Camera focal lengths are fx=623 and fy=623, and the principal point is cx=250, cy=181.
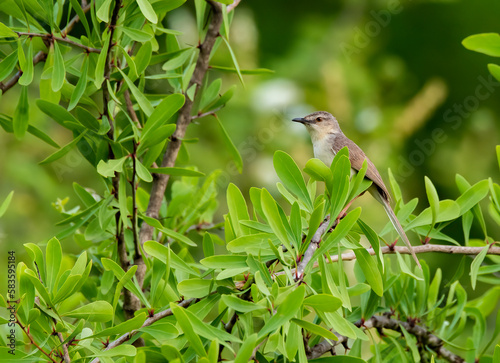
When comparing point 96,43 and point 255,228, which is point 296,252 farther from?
point 96,43

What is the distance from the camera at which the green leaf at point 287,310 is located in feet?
4.57

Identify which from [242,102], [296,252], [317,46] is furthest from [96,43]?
[317,46]

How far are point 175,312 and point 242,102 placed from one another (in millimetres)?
4972

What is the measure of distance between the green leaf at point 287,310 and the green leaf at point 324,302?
0.09 m

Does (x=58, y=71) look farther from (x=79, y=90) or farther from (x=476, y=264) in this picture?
(x=476, y=264)

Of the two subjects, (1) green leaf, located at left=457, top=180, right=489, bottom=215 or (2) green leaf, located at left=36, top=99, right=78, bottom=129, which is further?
(1) green leaf, located at left=457, top=180, right=489, bottom=215

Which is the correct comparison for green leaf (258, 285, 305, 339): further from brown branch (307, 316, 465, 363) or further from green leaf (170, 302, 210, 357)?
brown branch (307, 316, 465, 363)

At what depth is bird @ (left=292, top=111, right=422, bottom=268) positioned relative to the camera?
11.4 feet

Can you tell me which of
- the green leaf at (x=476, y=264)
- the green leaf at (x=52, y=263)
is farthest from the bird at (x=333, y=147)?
the green leaf at (x=52, y=263)

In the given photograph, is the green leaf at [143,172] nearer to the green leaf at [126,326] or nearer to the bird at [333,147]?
the green leaf at [126,326]

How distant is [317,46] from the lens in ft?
23.6

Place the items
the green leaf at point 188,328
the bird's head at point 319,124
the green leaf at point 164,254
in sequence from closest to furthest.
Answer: the green leaf at point 188,328 < the green leaf at point 164,254 < the bird's head at point 319,124

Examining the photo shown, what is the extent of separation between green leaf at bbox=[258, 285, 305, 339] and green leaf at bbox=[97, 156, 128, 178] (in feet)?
2.44

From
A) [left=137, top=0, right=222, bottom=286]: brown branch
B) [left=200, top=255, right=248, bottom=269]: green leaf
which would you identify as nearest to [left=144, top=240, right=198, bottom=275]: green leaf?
[left=200, top=255, right=248, bottom=269]: green leaf
